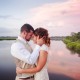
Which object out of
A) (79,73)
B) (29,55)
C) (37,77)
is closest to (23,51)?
(29,55)

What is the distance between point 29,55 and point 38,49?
79mm

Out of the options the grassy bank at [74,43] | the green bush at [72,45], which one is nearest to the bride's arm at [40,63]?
the grassy bank at [74,43]

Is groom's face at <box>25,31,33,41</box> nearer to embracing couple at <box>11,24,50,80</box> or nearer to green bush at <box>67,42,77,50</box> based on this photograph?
embracing couple at <box>11,24,50,80</box>

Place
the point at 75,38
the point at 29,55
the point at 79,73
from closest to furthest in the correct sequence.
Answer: the point at 29,55
the point at 79,73
the point at 75,38

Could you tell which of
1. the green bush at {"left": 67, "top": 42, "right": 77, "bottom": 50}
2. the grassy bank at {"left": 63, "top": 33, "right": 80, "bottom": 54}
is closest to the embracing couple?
the grassy bank at {"left": 63, "top": 33, "right": 80, "bottom": 54}

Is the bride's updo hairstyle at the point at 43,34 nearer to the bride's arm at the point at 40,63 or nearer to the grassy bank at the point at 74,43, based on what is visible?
the bride's arm at the point at 40,63

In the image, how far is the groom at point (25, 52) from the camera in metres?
2.43

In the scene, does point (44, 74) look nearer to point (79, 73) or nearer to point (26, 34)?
point (26, 34)

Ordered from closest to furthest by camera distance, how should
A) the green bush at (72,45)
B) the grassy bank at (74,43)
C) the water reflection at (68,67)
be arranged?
the water reflection at (68,67) → the grassy bank at (74,43) → the green bush at (72,45)

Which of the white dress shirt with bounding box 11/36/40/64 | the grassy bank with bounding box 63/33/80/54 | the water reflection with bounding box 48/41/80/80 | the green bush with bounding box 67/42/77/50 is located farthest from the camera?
the green bush with bounding box 67/42/77/50

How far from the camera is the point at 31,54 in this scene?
244cm

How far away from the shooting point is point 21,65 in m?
2.48

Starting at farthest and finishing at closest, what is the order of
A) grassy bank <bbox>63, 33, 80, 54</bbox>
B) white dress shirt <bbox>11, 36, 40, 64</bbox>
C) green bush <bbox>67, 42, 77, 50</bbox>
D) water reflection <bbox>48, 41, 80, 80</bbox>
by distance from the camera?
green bush <bbox>67, 42, 77, 50</bbox> → grassy bank <bbox>63, 33, 80, 54</bbox> → water reflection <bbox>48, 41, 80, 80</bbox> → white dress shirt <bbox>11, 36, 40, 64</bbox>

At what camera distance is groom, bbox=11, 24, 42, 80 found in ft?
7.97
